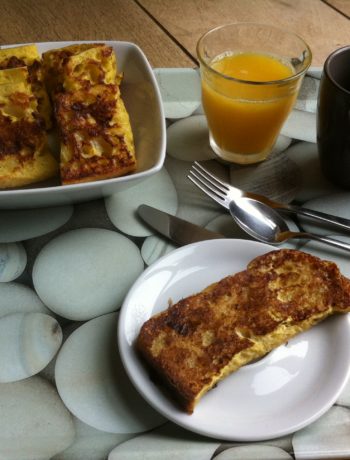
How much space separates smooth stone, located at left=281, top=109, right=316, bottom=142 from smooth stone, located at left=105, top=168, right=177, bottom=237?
1.09 ft

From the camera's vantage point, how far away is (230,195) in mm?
1162

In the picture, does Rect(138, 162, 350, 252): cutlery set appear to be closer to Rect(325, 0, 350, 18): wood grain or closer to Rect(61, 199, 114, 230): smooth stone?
Rect(61, 199, 114, 230): smooth stone

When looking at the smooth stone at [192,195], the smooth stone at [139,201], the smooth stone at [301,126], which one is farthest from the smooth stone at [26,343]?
the smooth stone at [301,126]

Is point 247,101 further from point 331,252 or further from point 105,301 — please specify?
point 105,301

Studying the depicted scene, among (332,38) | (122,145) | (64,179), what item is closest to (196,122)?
(122,145)

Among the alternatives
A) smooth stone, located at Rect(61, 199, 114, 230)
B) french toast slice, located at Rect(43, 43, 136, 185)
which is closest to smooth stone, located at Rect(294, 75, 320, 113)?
french toast slice, located at Rect(43, 43, 136, 185)

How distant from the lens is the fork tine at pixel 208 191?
3.78 ft

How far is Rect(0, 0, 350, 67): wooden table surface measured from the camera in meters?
1.71

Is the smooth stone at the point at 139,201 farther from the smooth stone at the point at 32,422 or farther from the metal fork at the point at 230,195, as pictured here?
the smooth stone at the point at 32,422

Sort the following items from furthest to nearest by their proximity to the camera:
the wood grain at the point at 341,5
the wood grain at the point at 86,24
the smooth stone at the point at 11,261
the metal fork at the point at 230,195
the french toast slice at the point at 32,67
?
the wood grain at the point at 341,5 < the wood grain at the point at 86,24 < the french toast slice at the point at 32,67 < the metal fork at the point at 230,195 < the smooth stone at the point at 11,261

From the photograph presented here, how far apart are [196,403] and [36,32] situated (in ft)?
4.43

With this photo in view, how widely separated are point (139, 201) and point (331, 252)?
1.31 ft

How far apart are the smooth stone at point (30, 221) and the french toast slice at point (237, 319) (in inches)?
13.3

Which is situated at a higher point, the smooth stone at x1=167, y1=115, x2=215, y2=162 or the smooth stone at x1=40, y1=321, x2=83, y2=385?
the smooth stone at x1=167, y1=115, x2=215, y2=162
